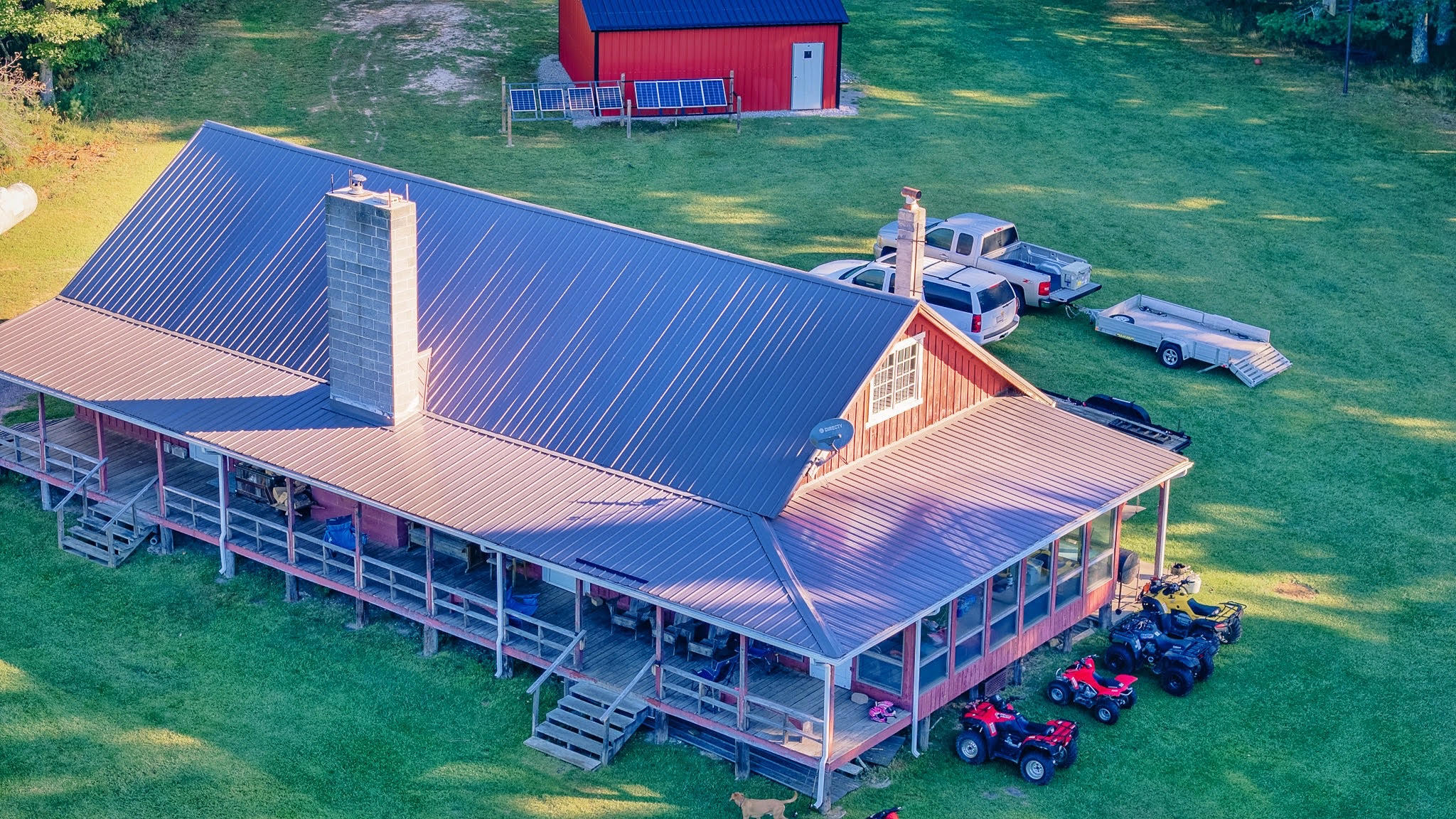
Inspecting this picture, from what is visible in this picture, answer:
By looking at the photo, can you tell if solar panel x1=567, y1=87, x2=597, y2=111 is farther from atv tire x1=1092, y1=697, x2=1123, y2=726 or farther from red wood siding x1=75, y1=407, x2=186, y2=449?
atv tire x1=1092, y1=697, x2=1123, y2=726

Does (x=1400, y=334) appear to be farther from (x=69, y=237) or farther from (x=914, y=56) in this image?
(x=69, y=237)

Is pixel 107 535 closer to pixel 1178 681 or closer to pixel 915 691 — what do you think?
pixel 915 691

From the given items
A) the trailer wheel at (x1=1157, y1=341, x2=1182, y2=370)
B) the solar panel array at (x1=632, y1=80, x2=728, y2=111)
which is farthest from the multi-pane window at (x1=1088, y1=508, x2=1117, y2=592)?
the solar panel array at (x1=632, y1=80, x2=728, y2=111)

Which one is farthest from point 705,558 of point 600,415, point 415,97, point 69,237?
point 415,97

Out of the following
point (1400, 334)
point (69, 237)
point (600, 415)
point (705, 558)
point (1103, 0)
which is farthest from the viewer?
point (1103, 0)

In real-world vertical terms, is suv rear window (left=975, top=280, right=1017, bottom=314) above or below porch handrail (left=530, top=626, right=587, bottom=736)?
above

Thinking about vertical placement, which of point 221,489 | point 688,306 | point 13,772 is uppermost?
point 688,306
